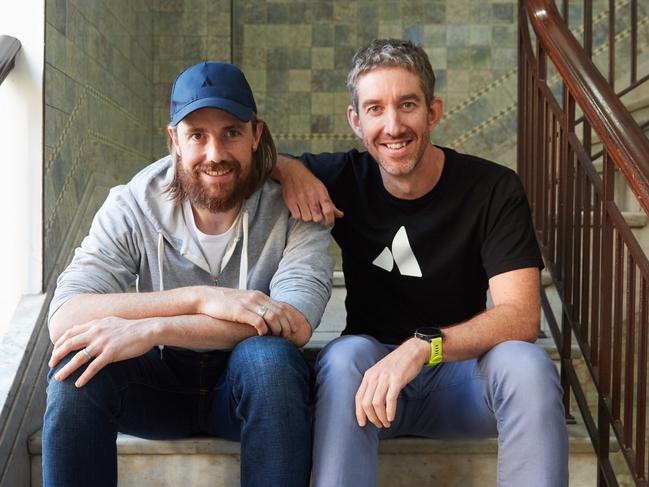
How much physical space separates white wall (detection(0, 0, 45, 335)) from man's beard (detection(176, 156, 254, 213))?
52cm

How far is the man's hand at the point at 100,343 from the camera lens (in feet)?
4.89

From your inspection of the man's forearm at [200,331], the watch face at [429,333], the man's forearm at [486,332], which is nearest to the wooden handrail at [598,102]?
the man's forearm at [486,332]

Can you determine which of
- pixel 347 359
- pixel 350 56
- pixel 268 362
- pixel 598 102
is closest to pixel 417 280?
pixel 347 359

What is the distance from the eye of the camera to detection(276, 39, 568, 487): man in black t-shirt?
1508 millimetres

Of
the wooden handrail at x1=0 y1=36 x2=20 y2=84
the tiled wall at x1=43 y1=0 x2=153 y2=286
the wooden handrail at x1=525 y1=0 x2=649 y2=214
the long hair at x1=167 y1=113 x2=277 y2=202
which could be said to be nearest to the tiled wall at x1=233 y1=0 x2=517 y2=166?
the tiled wall at x1=43 y1=0 x2=153 y2=286

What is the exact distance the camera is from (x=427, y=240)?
1.83 meters

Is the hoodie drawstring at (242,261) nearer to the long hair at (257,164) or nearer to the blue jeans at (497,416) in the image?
the long hair at (257,164)

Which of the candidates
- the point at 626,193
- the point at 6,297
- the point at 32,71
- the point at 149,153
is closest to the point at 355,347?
the point at 6,297

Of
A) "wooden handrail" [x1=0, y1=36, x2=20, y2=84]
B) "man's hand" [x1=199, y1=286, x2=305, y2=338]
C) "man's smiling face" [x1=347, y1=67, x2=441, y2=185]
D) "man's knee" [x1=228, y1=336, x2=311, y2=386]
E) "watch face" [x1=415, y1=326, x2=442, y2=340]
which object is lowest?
"man's knee" [x1=228, y1=336, x2=311, y2=386]

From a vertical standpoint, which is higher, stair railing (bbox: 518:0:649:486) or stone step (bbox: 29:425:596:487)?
stair railing (bbox: 518:0:649:486)

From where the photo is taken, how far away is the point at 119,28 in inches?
130

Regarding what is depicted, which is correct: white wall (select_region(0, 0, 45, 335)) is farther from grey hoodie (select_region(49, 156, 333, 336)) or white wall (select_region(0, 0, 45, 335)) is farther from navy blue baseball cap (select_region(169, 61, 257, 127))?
navy blue baseball cap (select_region(169, 61, 257, 127))

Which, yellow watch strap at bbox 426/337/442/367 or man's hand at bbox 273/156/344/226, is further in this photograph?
man's hand at bbox 273/156/344/226

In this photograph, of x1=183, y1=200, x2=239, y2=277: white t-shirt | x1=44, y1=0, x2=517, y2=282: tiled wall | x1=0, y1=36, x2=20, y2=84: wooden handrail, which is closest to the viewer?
x1=183, y1=200, x2=239, y2=277: white t-shirt
